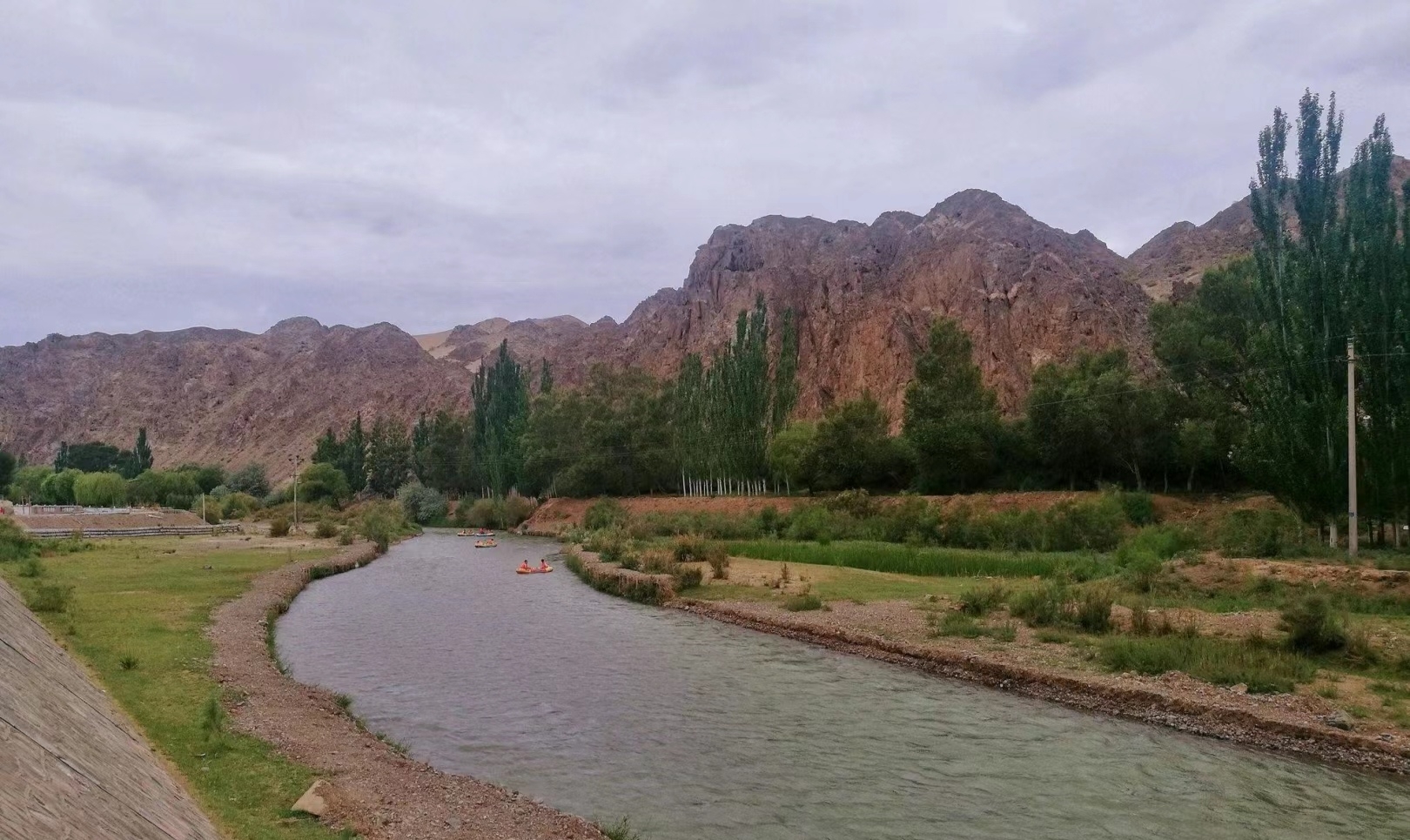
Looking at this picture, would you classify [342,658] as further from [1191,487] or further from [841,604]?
[1191,487]

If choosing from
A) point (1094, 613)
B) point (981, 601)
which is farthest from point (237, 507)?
point (1094, 613)

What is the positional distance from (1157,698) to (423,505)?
321 ft

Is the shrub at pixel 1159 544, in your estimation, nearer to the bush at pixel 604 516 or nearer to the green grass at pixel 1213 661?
the green grass at pixel 1213 661

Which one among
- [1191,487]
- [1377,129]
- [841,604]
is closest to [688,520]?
[1191,487]

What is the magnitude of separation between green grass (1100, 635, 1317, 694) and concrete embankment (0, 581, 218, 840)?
16896 millimetres

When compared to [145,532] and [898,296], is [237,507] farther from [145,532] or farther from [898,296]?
[898,296]

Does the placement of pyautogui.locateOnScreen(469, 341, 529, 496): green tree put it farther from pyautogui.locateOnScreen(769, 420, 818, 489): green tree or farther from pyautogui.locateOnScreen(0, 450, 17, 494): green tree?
pyautogui.locateOnScreen(0, 450, 17, 494): green tree

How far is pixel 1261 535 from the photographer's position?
99.4 ft

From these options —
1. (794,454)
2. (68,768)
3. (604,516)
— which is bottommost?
(604,516)

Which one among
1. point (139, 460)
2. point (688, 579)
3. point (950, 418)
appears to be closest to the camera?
point (688, 579)

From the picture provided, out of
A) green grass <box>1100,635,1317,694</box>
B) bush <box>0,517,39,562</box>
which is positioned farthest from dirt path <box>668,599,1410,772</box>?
bush <box>0,517,39,562</box>

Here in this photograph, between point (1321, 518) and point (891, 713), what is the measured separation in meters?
21.8

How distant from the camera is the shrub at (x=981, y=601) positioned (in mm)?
24969

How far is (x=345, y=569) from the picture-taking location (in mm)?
46125
